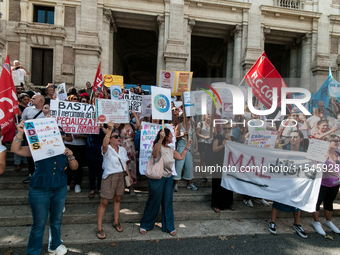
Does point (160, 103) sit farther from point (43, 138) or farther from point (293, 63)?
point (293, 63)

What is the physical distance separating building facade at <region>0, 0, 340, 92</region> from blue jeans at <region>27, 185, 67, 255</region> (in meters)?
11.1

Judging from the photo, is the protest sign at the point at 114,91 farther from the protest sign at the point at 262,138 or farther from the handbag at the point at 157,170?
the protest sign at the point at 262,138

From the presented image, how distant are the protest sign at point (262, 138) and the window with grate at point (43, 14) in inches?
602

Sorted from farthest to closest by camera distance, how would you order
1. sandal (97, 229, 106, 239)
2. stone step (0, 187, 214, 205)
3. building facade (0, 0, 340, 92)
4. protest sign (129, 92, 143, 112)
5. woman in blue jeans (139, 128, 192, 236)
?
building facade (0, 0, 340, 92) → protest sign (129, 92, 143, 112) → stone step (0, 187, 214, 205) → woman in blue jeans (139, 128, 192, 236) → sandal (97, 229, 106, 239)

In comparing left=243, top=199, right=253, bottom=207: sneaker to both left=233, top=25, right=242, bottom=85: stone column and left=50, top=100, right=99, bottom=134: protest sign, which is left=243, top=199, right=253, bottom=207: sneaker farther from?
left=233, top=25, right=242, bottom=85: stone column

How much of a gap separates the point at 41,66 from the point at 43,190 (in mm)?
13511

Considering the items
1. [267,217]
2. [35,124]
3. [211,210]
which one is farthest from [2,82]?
[267,217]

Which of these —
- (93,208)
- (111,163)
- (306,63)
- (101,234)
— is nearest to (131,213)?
(101,234)

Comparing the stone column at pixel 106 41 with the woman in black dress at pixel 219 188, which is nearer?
the woman in black dress at pixel 219 188

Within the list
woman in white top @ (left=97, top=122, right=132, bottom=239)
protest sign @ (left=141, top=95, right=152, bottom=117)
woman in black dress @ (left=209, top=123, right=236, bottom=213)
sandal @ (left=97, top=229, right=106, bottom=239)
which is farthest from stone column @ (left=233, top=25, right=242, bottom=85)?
sandal @ (left=97, top=229, right=106, bottom=239)

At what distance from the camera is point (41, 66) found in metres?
13.4

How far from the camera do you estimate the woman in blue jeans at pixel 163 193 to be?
3.72 meters

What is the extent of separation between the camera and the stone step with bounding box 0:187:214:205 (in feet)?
14.6

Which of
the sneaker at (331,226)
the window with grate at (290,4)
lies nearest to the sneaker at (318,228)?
the sneaker at (331,226)
